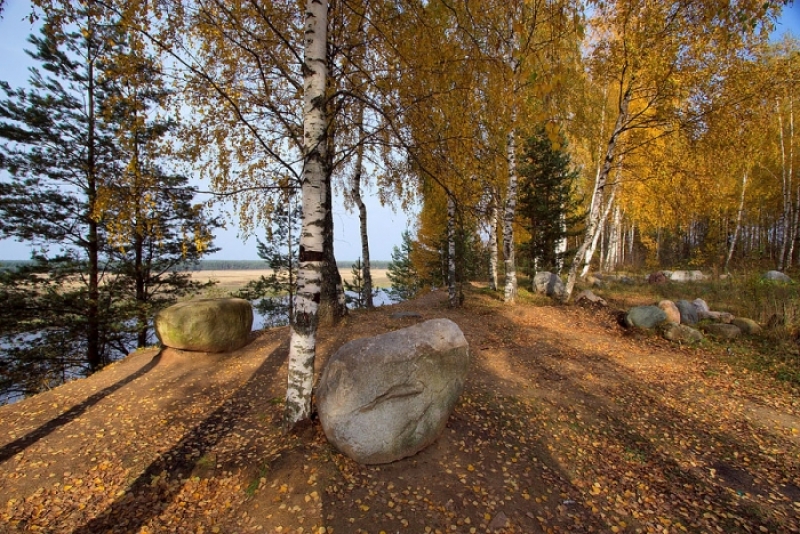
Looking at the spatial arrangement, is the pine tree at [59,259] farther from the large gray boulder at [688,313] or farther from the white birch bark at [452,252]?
the large gray boulder at [688,313]

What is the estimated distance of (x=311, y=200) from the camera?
350 cm

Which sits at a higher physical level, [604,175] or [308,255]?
[604,175]

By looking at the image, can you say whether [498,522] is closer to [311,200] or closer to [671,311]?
[311,200]

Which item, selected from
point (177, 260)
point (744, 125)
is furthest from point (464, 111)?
point (177, 260)

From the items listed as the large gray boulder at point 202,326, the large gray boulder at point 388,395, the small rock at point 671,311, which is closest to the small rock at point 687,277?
Answer: the small rock at point 671,311

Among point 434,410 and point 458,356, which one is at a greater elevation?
point 458,356

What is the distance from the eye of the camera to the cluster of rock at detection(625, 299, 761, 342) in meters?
7.46

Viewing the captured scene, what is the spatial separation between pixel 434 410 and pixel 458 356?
0.65 m

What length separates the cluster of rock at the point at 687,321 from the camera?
7457 millimetres

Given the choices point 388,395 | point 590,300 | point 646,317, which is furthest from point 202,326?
point 590,300

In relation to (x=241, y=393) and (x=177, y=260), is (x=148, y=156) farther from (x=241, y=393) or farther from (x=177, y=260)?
(x=177, y=260)

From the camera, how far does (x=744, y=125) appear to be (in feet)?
27.3

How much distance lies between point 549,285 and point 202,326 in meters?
11.9

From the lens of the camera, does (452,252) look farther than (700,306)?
Yes
